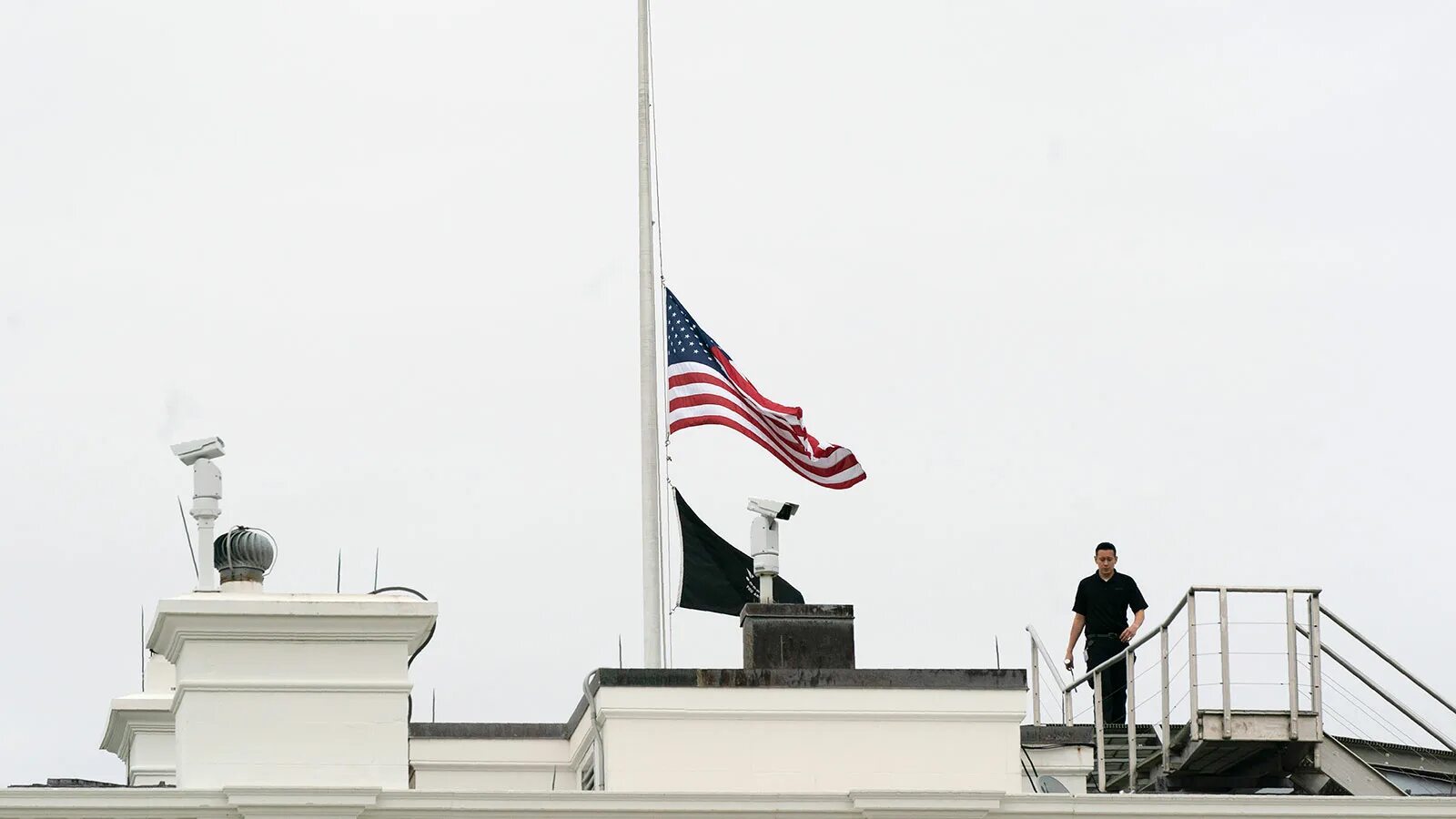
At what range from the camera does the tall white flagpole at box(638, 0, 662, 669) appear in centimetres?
2233

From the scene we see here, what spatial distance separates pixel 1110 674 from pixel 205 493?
24.5ft

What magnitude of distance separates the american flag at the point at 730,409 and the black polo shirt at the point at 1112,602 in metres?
2.18

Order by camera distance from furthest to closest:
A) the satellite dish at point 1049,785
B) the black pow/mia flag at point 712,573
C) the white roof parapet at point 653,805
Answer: the black pow/mia flag at point 712,573 → the satellite dish at point 1049,785 → the white roof parapet at point 653,805

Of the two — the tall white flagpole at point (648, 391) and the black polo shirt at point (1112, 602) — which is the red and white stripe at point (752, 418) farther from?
the black polo shirt at point (1112, 602)

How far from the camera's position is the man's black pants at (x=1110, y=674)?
22.1m

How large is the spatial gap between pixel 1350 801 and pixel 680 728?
4.71 m

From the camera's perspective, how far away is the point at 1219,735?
775 inches

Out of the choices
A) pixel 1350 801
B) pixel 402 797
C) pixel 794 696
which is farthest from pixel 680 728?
pixel 1350 801

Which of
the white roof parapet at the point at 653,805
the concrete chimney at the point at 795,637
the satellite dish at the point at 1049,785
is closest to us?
the white roof parapet at the point at 653,805

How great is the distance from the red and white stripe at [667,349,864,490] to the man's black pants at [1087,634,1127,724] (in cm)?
239

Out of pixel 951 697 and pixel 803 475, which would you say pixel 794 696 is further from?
pixel 803 475

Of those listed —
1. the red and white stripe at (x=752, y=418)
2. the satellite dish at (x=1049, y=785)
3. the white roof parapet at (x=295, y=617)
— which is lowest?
the satellite dish at (x=1049, y=785)

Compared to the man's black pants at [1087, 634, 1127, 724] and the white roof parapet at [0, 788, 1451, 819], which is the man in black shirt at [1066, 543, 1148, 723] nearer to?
the man's black pants at [1087, 634, 1127, 724]

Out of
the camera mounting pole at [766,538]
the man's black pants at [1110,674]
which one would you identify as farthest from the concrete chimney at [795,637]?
the man's black pants at [1110,674]
